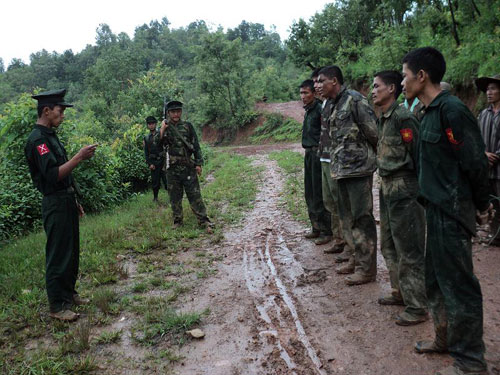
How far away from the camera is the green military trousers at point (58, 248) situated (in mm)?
3986

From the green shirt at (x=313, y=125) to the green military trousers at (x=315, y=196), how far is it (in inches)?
4.8

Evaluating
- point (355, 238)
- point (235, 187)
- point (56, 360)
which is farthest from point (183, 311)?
point (235, 187)

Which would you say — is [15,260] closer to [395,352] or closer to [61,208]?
[61,208]

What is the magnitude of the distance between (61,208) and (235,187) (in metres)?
7.46

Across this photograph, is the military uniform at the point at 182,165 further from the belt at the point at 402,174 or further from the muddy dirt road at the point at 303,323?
the belt at the point at 402,174

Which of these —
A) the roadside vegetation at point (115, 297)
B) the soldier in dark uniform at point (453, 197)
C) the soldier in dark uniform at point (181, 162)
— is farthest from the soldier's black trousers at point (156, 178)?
the soldier in dark uniform at point (453, 197)

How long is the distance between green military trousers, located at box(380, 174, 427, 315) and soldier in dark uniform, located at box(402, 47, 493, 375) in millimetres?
678

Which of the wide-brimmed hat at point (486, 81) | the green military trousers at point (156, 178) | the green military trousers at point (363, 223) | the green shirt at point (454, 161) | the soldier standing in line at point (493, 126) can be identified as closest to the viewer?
the green shirt at point (454, 161)

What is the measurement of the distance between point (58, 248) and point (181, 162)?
135 inches

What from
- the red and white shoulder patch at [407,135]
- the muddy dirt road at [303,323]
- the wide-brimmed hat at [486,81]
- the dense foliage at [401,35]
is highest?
the dense foliage at [401,35]

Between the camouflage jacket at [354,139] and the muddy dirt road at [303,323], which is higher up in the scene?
the camouflage jacket at [354,139]

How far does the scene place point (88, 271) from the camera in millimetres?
5328

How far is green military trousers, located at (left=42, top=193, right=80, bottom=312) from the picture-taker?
3.99m

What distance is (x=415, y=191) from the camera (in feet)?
11.1
